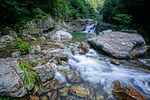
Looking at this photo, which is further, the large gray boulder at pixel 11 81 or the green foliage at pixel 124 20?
the green foliage at pixel 124 20

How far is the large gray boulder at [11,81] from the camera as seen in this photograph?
1160 millimetres

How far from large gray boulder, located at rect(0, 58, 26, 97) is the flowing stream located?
1497mm

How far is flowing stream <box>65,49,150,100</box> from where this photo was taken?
1873mm

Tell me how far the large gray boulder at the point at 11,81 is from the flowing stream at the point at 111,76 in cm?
150

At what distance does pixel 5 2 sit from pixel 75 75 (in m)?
5.92

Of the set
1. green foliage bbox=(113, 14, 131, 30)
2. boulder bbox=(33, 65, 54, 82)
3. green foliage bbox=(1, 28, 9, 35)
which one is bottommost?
boulder bbox=(33, 65, 54, 82)

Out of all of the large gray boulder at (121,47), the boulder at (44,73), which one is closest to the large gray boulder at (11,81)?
the boulder at (44,73)

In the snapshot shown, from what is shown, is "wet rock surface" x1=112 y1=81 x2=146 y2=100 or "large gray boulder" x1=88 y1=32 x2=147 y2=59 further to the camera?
"large gray boulder" x1=88 y1=32 x2=147 y2=59

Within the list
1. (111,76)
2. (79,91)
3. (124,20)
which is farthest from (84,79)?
(124,20)

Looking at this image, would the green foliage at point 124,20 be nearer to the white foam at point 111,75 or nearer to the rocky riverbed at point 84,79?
the rocky riverbed at point 84,79

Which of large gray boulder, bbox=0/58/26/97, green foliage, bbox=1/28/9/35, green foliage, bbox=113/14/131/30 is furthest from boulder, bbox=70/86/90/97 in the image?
green foliage, bbox=113/14/131/30

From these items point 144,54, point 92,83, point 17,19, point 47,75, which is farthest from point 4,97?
point 17,19

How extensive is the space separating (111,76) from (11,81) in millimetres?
2516

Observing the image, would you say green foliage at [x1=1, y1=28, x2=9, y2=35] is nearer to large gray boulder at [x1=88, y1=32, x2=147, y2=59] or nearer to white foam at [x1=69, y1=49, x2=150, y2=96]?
white foam at [x1=69, y1=49, x2=150, y2=96]
